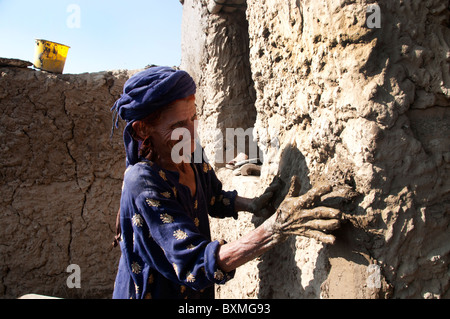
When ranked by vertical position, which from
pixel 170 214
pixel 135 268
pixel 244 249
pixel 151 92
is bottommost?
pixel 135 268

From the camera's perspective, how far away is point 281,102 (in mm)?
1823

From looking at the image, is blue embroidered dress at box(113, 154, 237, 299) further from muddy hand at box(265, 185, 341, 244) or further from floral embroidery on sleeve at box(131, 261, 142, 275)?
muddy hand at box(265, 185, 341, 244)

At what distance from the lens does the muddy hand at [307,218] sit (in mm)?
1236

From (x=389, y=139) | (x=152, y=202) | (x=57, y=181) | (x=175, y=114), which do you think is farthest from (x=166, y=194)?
(x=57, y=181)

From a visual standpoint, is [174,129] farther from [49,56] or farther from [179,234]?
[49,56]

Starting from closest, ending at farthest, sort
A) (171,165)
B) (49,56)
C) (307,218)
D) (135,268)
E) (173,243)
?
1. (307,218)
2. (173,243)
3. (135,268)
4. (171,165)
5. (49,56)

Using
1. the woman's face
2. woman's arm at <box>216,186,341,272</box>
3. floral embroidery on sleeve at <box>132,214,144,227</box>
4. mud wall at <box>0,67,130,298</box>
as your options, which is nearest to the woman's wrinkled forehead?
the woman's face

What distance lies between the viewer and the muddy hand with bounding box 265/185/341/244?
124 centimetres

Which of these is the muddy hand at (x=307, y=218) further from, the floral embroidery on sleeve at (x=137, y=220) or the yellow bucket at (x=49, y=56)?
the yellow bucket at (x=49, y=56)

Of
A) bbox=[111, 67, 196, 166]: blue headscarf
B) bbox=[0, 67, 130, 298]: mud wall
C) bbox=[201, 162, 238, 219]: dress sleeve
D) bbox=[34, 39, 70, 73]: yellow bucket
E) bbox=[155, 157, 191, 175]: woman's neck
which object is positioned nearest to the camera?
bbox=[111, 67, 196, 166]: blue headscarf

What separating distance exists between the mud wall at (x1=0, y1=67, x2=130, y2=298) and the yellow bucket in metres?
0.25

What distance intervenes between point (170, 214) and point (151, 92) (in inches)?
19.5

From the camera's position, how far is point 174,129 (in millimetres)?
1654

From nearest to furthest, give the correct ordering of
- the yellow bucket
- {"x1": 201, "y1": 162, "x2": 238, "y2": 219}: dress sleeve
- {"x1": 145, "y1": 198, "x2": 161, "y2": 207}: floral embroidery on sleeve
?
1. {"x1": 145, "y1": 198, "x2": 161, "y2": 207}: floral embroidery on sleeve
2. {"x1": 201, "y1": 162, "x2": 238, "y2": 219}: dress sleeve
3. the yellow bucket
